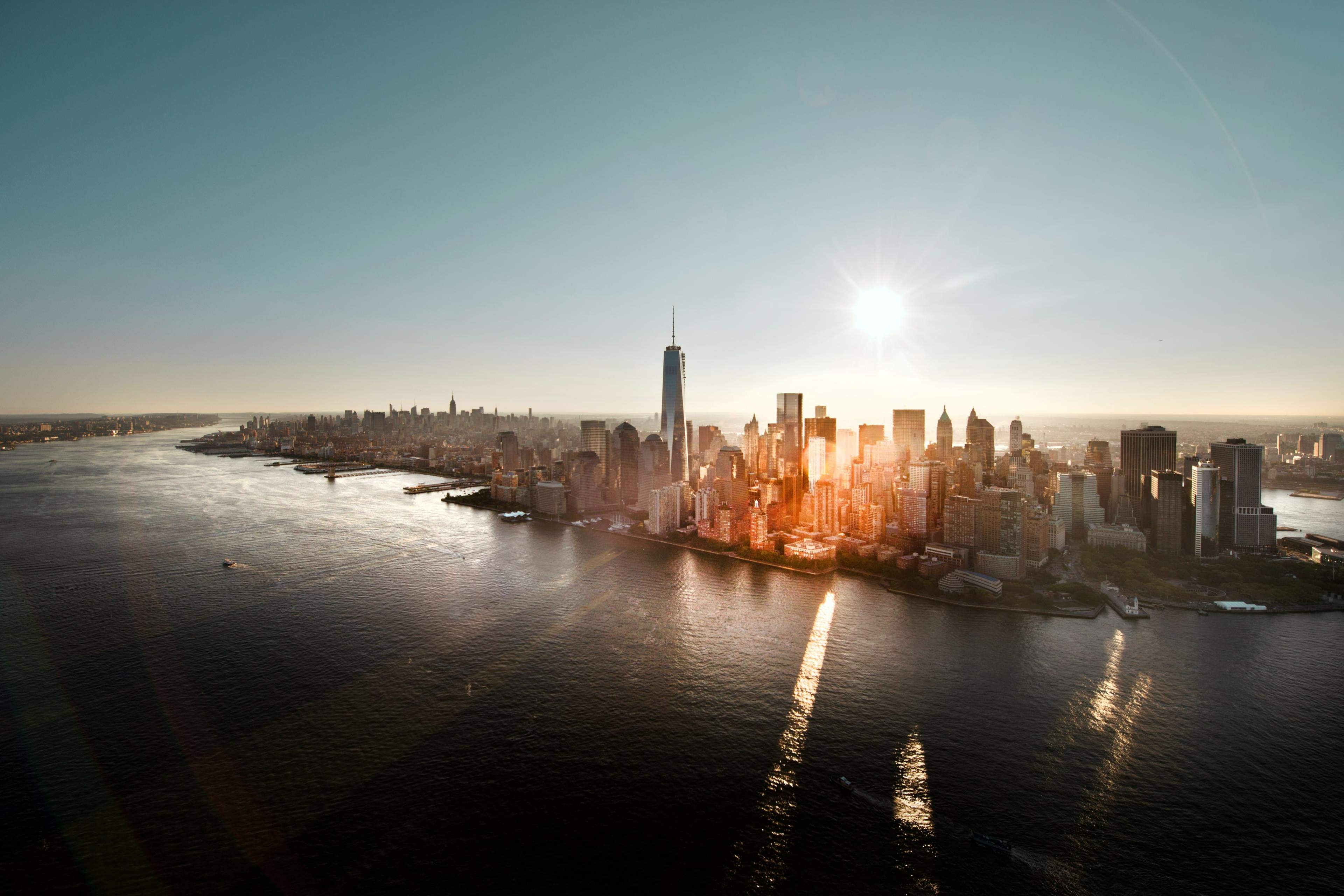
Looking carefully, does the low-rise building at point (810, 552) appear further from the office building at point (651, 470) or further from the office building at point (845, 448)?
the office building at point (651, 470)

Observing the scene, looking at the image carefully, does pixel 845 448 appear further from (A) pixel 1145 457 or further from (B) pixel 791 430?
(A) pixel 1145 457

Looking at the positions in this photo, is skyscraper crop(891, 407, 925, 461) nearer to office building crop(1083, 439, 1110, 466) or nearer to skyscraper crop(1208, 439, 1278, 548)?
office building crop(1083, 439, 1110, 466)

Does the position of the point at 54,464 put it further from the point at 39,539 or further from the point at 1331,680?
the point at 1331,680

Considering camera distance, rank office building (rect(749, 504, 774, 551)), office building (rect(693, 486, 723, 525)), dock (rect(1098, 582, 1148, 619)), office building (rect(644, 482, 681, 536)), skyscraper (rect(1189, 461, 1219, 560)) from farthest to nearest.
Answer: office building (rect(693, 486, 723, 525))
office building (rect(644, 482, 681, 536))
office building (rect(749, 504, 774, 551))
skyscraper (rect(1189, 461, 1219, 560))
dock (rect(1098, 582, 1148, 619))

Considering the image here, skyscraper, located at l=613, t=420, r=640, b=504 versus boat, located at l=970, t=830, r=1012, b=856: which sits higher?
skyscraper, located at l=613, t=420, r=640, b=504

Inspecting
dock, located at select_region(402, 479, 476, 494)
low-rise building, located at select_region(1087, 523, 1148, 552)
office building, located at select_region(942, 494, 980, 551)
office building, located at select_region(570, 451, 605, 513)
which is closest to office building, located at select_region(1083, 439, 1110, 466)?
low-rise building, located at select_region(1087, 523, 1148, 552)

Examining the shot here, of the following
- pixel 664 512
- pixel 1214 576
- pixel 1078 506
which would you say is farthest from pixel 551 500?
pixel 1214 576

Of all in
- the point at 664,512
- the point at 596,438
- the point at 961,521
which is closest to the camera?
the point at 961,521
